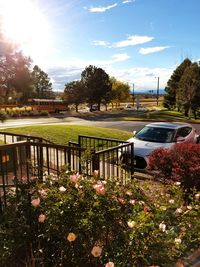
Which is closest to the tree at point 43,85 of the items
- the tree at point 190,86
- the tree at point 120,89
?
the tree at point 120,89

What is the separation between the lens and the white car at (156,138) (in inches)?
384

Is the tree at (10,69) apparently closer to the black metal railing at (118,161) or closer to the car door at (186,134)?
the car door at (186,134)

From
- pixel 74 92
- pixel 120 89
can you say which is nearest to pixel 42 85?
pixel 120 89

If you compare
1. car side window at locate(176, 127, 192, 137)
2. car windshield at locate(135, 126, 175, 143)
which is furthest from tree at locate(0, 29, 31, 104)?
car side window at locate(176, 127, 192, 137)

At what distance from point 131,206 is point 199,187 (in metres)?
3.01

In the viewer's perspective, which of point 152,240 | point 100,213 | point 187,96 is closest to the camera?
point 152,240

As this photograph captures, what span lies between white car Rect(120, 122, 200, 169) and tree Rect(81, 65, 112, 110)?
46049mm

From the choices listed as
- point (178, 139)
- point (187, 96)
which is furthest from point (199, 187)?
point (187, 96)

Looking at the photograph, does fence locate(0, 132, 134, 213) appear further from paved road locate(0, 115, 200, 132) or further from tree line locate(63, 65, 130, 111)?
tree line locate(63, 65, 130, 111)

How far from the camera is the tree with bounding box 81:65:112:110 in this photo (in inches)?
2253

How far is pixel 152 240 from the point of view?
2.76 m

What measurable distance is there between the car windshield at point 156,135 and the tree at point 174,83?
3579cm

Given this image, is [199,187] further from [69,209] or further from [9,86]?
[9,86]

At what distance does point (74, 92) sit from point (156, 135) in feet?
154
